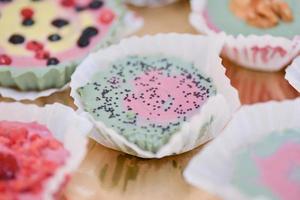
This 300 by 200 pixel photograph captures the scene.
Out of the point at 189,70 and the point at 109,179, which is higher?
the point at 189,70

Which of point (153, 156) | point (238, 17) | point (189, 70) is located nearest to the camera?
point (153, 156)

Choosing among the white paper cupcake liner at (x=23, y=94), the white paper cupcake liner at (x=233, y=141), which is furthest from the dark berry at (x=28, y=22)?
the white paper cupcake liner at (x=233, y=141)

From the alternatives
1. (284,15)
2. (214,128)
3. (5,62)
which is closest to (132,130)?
(214,128)

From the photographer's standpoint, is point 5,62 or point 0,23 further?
point 0,23

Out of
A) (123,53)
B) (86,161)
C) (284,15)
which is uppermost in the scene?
(284,15)

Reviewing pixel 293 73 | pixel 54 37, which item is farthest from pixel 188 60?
pixel 54 37

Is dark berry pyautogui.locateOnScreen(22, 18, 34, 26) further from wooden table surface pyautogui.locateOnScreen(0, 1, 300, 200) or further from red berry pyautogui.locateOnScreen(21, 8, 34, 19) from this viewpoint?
wooden table surface pyautogui.locateOnScreen(0, 1, 300, 200)

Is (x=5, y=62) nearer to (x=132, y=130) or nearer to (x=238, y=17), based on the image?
(x=132, y=130)
